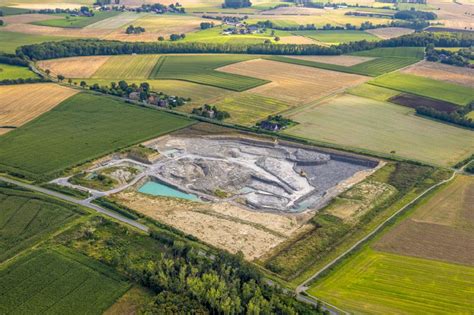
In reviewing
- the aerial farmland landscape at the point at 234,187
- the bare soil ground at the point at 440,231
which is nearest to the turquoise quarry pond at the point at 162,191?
the aerial farmland landscape at the point at 234,187

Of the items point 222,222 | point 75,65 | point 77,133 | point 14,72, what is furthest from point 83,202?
point 75,65

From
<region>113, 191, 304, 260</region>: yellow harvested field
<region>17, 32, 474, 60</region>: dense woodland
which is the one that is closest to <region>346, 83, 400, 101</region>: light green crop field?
<region>17, 32, 474, 60</region>: dense woodland

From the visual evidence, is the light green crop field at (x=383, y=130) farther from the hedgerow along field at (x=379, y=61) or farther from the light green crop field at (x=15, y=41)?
the light green crop field at (x=15, y=41)

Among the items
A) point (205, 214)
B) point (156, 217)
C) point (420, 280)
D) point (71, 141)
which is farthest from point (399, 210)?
point (71, 141)

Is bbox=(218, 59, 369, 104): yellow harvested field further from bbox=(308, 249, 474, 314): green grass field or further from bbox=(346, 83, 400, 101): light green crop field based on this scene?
bbox=(308, 249, 474, 314): green grass field

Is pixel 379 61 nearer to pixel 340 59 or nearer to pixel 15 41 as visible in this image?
pixel 340 59

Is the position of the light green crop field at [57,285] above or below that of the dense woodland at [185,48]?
below

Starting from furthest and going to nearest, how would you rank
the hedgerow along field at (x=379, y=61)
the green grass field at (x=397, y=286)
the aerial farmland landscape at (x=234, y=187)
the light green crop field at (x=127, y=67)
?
1. the hedgerow along field at (x=379, y=61)
2. the light green crop field at (x=127, y=67)
3. the aerial farmland landscape at (x=234, y=187)
4. the green grass field at (x=397, y=286)
